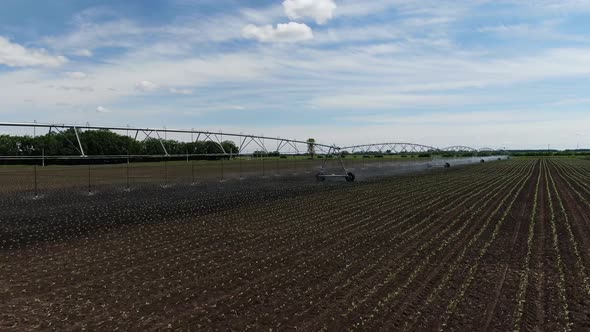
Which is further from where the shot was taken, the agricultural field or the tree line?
the tree line

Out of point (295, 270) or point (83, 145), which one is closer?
point (295, 270)

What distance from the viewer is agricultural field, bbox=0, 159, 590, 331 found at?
598 centimetres

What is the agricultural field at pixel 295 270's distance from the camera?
236 inches

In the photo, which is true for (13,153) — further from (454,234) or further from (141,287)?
(454,234)

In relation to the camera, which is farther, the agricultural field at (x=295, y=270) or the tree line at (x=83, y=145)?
the tree line at (x=83, y=145)

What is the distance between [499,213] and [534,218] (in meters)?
1.31

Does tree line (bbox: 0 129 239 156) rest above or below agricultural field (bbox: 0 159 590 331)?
above

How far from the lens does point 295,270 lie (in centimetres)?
830

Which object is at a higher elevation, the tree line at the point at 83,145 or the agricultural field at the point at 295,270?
the tree line at the point at 83,145

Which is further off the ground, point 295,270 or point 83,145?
point 83,145

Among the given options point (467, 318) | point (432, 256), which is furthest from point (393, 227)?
point (467, 318)

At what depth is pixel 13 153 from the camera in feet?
98.8

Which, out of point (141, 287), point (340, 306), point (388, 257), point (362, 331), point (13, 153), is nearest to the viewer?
point (362, 331)

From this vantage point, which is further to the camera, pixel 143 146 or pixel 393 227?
pixel 143 146
